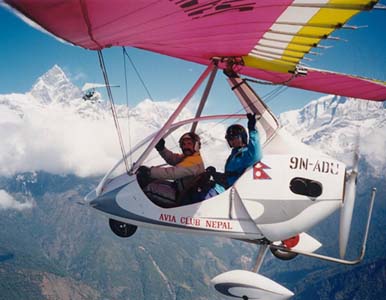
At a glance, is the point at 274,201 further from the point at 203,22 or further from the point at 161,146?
the point at 203,22

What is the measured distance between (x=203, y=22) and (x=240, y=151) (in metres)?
3.06

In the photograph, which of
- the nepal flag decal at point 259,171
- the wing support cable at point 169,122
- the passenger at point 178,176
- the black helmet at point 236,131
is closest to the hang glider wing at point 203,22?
the wing support cable at point 169,122

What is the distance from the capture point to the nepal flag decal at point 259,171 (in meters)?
7.05

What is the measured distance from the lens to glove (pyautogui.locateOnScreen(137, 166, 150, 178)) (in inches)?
300

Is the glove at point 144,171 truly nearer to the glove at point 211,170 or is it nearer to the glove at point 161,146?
the glove at point 161,146

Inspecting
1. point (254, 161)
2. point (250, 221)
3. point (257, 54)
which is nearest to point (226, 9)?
point (257, 54)

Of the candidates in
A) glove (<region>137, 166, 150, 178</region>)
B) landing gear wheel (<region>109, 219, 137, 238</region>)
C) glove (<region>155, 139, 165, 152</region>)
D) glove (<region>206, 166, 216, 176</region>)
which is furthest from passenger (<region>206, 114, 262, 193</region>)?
landing gear wheel (<region>109, 219, 137, 238</region>)

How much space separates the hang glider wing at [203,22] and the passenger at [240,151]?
1.38 metres

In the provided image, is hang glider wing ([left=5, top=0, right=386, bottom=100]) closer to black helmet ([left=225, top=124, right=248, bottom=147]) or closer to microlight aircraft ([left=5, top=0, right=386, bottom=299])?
microlight aircraft ([left=5, top=0, right=386, bottom=299])

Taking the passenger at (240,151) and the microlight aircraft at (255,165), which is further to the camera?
the passenger at (240,151)

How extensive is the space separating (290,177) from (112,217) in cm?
363

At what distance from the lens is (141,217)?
7664 millimetres

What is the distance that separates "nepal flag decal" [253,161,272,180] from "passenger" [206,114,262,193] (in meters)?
0.08

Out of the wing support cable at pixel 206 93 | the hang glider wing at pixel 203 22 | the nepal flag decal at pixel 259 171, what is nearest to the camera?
the hang glider wing at pixel 203 22
